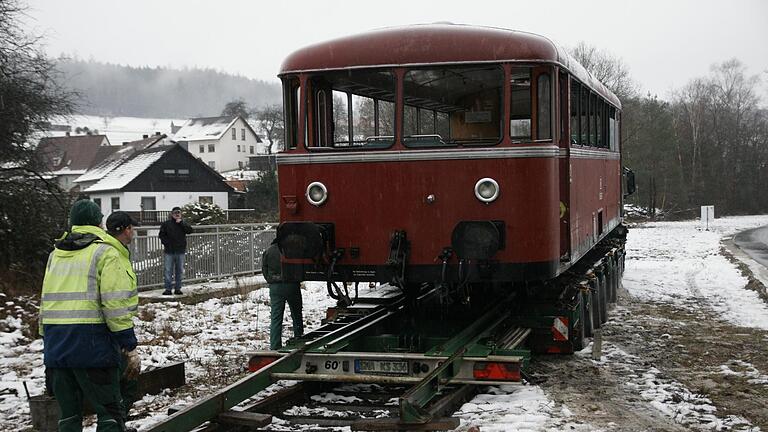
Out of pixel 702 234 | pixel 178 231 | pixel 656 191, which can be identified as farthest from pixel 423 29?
pixel 656 191

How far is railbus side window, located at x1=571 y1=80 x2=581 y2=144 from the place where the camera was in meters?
10.2

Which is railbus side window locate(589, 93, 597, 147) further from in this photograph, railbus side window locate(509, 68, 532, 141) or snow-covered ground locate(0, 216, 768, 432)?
railbus side window locate(509, 68, 532, 141)

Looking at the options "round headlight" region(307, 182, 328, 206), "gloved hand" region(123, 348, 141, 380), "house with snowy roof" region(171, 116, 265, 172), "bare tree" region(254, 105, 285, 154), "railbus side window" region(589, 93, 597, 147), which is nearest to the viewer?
"gloved hand" region(123, 348, 141, 380)

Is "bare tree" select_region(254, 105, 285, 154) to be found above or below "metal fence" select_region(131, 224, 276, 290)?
above

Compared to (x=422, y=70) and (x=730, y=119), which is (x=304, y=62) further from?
(x=730, y=119)

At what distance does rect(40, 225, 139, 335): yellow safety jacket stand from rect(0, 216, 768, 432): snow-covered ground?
6.43 feet

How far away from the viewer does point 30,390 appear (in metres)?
8.78

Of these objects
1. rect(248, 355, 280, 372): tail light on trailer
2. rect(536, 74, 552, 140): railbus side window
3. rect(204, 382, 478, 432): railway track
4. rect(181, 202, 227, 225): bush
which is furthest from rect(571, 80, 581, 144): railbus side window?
rect(181, 202, 227, 225): bush

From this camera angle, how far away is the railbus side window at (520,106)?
8.46 m

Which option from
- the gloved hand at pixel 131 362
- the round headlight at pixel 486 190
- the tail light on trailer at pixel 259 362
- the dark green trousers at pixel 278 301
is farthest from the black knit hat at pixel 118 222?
the dark green trousers at pixel 278 301

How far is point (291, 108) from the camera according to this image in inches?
355

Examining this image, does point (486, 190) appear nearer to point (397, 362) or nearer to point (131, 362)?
point (397, 362)

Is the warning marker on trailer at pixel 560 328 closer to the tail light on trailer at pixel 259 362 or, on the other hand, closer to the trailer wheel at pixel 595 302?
the trailer wheel at pixel 595 302

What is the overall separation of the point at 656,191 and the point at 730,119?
2449 cm
